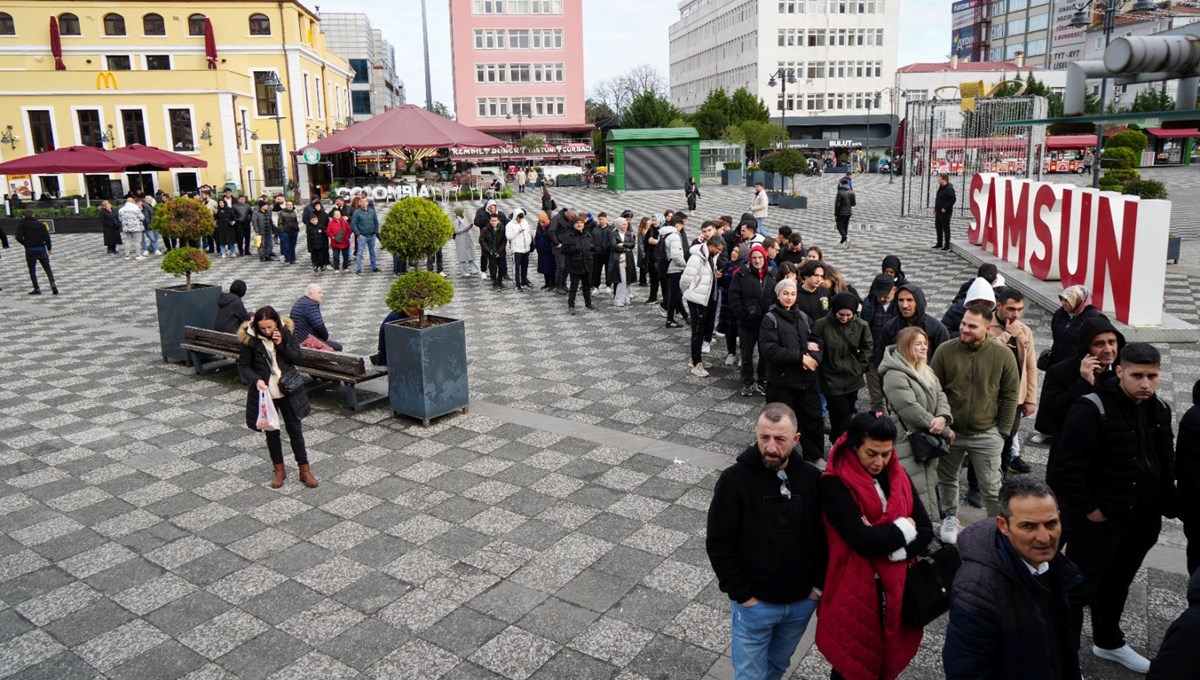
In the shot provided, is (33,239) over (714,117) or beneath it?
beneath

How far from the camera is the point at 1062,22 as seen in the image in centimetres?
9169

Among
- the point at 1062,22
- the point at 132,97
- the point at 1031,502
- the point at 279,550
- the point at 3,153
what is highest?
the point at 1062,22

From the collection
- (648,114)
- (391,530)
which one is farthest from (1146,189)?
(648,114)

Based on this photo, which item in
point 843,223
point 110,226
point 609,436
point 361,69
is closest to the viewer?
point 609,436

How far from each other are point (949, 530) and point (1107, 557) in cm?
156

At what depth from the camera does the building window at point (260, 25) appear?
5068 centimetres

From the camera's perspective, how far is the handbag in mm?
3482

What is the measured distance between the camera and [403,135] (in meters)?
20.6

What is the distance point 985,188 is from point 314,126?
150 ft

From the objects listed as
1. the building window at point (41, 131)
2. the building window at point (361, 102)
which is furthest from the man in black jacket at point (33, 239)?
the building window at point (361, 102)

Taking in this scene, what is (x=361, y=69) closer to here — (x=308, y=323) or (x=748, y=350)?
(x=308, y=323)

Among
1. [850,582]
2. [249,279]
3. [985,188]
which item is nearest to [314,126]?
[249,279]

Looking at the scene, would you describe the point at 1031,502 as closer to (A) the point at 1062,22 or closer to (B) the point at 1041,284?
(B) the point at 1041,284

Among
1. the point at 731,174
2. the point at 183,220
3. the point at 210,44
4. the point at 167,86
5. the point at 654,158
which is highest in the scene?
the point at 210,44
